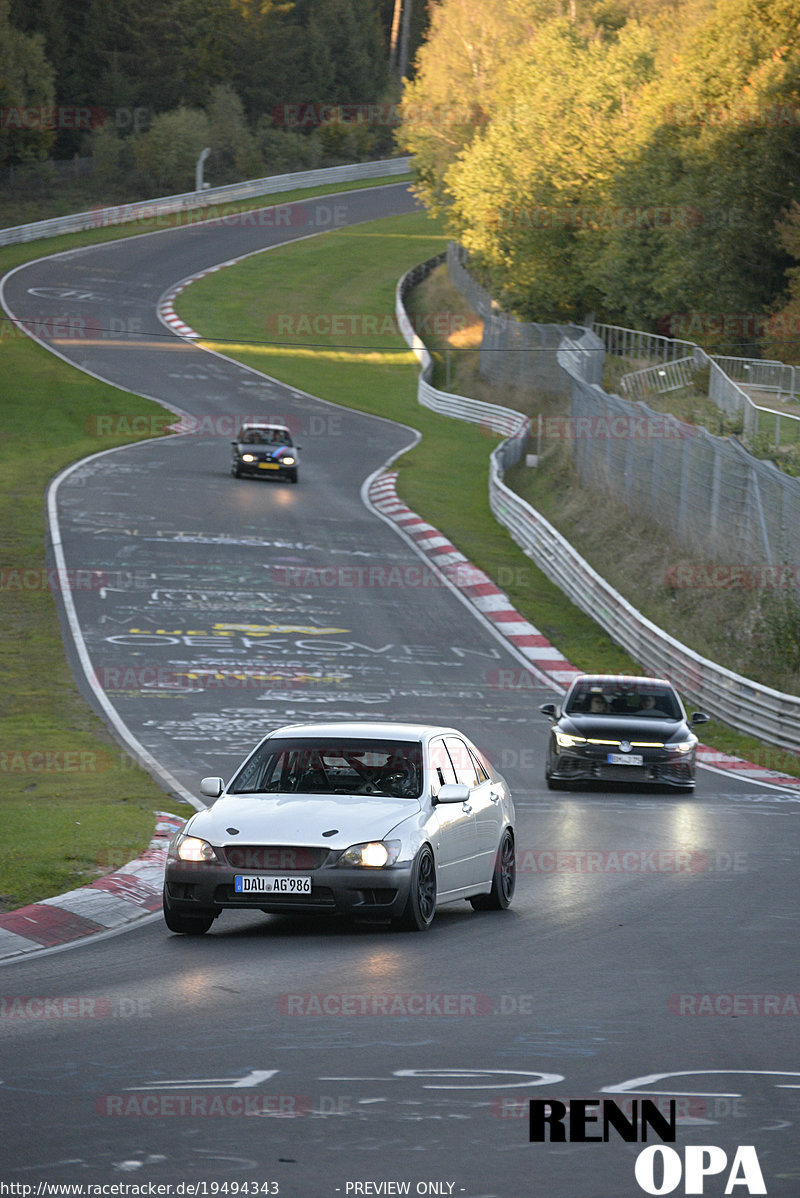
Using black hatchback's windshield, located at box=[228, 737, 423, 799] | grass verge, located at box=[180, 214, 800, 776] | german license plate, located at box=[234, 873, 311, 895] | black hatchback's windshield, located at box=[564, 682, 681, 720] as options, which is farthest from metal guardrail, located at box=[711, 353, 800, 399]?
german license plate, located at box=[234, 873, 311, 895]

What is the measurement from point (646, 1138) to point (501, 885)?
6246 mm

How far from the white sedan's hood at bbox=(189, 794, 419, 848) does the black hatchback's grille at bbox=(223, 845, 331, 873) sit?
4 centimetres

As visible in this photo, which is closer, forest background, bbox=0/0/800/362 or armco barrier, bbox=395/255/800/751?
armco barrier, bbox=395/255/800/751

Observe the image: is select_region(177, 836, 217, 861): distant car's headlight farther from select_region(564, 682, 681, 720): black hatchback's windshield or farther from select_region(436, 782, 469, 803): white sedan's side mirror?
select_region(564, 682, 681, 720): black hatchback's windshield

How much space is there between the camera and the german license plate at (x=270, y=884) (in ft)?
34.4

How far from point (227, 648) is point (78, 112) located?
288 feet

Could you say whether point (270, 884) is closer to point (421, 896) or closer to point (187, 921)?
point (187, 921)

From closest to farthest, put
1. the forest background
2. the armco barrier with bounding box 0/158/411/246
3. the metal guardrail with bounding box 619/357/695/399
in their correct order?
the metal guardrail with bounding box 619/357/695/399, the forest background, the armco barrier with bounding box 0/158/411/246

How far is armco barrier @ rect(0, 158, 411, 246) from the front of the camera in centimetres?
8862

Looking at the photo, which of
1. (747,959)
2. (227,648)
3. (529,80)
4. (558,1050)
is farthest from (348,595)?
(529,80)

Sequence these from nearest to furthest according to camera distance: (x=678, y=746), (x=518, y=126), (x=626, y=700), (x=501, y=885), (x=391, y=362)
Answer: (x=501, y=885)
(x=678, y=746)
(x=626, y=700)
(x=518, y=126)
(x=391, y=362)

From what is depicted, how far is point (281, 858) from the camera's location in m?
10.6

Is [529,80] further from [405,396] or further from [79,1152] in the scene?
[79,1152]

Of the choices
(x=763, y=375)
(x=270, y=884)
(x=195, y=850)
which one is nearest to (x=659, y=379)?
(x=763, y=375)
